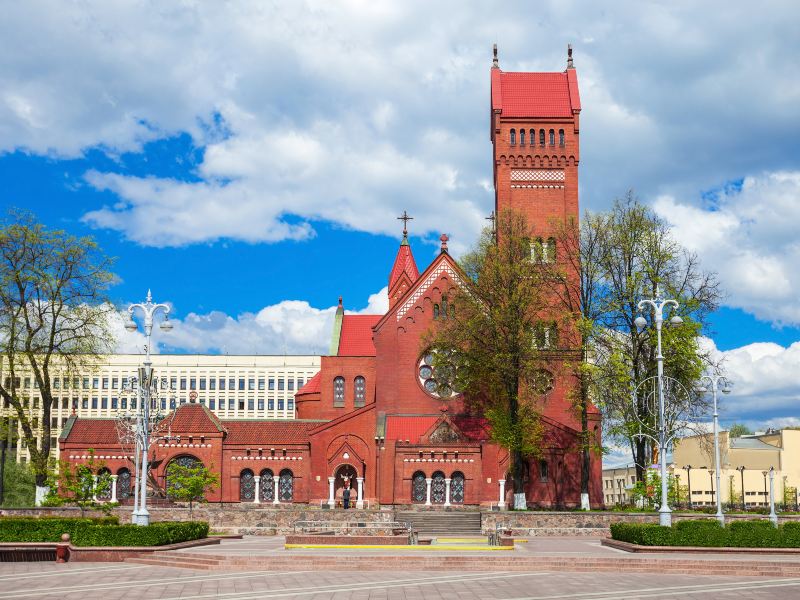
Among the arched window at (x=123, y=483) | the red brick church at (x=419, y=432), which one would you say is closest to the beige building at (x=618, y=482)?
the red brick church at (x=419, y=432)

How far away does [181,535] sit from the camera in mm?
30781

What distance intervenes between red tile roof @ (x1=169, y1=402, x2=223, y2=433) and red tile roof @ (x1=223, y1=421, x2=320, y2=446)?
44.2 inches

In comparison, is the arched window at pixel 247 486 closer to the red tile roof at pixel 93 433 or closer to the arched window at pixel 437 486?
the red tile roof at pixel 93 433

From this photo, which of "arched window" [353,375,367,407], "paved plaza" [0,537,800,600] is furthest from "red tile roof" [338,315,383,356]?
"paved plaza" [0,537,800,600]

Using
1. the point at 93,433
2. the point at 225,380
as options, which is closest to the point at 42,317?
the point at 93,433

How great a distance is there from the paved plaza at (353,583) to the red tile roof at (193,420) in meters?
30.4

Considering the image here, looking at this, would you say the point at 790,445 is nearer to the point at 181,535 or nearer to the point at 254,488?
the point at 254,488

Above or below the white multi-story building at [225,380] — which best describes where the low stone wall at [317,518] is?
below

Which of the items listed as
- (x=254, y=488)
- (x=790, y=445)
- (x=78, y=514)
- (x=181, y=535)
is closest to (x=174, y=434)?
(x=254, y=488)

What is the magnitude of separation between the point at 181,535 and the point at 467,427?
94.0ft

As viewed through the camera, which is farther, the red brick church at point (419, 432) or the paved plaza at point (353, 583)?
the red brick church at point (419, 432)

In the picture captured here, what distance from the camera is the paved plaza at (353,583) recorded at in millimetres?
20172

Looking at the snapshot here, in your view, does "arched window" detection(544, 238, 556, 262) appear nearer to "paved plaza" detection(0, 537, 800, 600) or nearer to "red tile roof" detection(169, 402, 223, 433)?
"red tile roof" detection(169, 402, 223, 433)

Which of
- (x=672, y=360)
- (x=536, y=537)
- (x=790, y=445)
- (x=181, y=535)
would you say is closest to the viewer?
(x=181, y=535)
